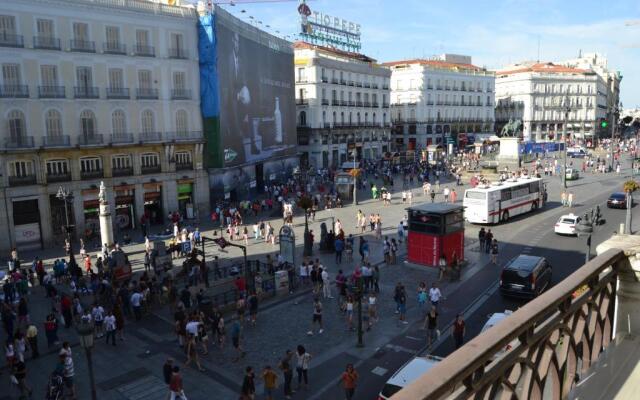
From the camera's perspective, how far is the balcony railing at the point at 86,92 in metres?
36.8

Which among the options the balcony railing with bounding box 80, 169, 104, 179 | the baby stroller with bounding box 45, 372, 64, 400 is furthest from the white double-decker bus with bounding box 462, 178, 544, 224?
the baby stroller with bounding box 45, 372, 64, 400

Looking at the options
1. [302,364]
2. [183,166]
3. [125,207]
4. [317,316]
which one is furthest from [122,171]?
[302,364]

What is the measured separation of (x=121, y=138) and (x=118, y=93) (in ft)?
10.8

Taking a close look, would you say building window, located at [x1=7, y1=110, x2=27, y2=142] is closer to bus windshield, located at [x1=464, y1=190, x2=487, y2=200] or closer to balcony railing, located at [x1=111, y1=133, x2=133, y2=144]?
balcony railing, located at [x1=111, y1=133, x2=133, y2=144]

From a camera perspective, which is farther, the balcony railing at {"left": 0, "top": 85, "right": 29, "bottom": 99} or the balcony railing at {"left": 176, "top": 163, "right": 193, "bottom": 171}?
the balcony railing at {"left": 176, "top": 163, "right": 193, "bottom": 171}

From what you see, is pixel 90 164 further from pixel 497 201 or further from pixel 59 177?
pixel 497 201

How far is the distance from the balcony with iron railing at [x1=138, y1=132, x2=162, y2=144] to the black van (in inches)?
1138

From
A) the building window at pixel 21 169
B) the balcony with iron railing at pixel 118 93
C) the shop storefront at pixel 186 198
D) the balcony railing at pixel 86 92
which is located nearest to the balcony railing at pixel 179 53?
the balcony with iron railing at pixel 118 93

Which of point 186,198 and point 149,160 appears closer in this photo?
point 149,160

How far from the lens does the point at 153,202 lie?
41281 mm

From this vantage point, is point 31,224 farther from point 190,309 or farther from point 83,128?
point 190,309

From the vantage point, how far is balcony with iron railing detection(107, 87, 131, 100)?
3841cm

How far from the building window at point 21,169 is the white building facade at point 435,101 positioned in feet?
239

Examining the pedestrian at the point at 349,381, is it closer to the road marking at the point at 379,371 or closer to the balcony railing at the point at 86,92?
the road marking at the point at 379,371
